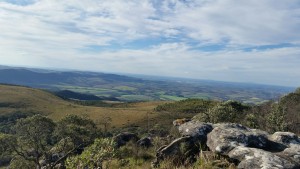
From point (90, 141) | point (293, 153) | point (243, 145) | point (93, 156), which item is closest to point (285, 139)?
point (293, 153)

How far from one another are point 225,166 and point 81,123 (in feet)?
119

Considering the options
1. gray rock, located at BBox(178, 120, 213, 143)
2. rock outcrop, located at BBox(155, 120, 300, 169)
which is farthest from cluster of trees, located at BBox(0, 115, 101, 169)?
rock outcrop, located at BBox(155, 120, 300, 169)

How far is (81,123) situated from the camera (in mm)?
46812

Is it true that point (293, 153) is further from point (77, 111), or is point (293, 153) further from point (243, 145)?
point (77, 111)

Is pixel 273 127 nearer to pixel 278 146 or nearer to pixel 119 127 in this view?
pixel 278 146

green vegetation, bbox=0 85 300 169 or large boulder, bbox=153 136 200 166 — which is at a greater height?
large boulder, bbox=153 136 200 166

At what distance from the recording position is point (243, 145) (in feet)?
46.0

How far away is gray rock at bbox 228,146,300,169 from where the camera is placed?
37.2ft

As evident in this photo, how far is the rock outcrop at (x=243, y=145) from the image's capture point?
1180 centimetres

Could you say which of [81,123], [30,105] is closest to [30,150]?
[81,123]

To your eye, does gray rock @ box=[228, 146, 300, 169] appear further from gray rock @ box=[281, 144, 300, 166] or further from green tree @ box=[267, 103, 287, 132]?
green tree @ box=[267, 103, 287, 132]

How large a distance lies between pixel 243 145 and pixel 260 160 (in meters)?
2.32

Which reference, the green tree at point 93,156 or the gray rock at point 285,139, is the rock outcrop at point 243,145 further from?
the green tree at point 93,156

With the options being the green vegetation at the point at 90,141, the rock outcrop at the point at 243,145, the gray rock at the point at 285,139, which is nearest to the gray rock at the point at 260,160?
the rock outcrop at the point at 243,145
